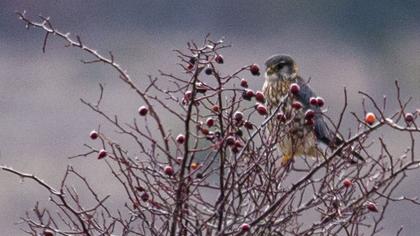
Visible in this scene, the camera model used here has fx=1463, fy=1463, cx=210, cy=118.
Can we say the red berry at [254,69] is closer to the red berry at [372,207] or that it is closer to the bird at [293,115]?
the bird at [293,115]

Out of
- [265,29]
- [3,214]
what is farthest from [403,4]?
[3,214]

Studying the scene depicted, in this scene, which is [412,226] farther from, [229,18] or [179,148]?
[179,148]

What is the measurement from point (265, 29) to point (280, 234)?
22387 mm

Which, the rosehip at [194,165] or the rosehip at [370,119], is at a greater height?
the rosehip at [370,119]

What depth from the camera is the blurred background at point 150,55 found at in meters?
18.2

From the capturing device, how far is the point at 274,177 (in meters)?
3.29

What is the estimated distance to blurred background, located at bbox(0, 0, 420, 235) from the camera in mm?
18234

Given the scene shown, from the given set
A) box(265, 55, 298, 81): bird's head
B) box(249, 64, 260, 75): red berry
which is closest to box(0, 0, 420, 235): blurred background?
box(265, 55, 298, 81): bird's head

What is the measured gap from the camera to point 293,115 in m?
3.60

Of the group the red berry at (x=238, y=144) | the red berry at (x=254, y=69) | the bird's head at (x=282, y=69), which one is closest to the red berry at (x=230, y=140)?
the red berry at (x=238, y=144)

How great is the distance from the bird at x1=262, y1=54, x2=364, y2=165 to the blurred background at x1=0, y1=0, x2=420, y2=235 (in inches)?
425

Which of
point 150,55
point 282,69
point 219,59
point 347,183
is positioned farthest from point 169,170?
point 150,55

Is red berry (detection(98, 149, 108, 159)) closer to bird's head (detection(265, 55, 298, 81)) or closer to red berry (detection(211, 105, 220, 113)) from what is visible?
red berry (detection(211, 105, 220, 113))

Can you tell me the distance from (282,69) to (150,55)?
17692mm
